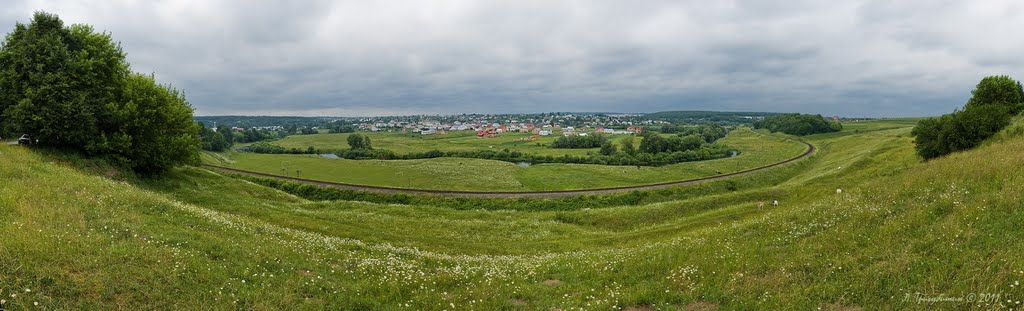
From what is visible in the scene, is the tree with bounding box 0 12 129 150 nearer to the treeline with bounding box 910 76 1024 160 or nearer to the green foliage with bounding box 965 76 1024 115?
the treeline with bounding box 910 76 1024 160

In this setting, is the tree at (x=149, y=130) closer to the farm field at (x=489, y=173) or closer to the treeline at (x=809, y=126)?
the farm field at (x=489, y=173)

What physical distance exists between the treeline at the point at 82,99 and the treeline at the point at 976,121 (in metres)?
84.0

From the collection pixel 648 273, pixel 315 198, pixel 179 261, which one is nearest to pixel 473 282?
pixel 648 273

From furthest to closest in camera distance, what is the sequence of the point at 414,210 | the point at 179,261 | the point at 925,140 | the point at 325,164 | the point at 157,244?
the point at 325,164, the point at 925,140, the point at 414,210, the point at 157,244, the point at 179,261

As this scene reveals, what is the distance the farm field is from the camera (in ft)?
268

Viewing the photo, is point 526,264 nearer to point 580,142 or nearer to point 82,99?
point 82,99

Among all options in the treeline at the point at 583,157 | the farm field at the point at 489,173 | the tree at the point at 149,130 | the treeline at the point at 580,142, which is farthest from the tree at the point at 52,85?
the treeline at the point at 580,142

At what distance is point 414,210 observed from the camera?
44.1 m

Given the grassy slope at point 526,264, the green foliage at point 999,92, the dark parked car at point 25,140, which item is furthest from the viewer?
the green foliage at point 999,92

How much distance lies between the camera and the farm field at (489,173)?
268 feet

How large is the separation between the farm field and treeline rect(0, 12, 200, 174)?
3930cm

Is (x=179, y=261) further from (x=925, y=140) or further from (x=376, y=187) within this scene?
(x=925, y=140)

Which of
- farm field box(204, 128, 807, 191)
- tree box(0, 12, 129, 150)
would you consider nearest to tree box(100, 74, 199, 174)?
tree box(0, 12, 129, 150)

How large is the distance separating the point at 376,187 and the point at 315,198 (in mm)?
8703
